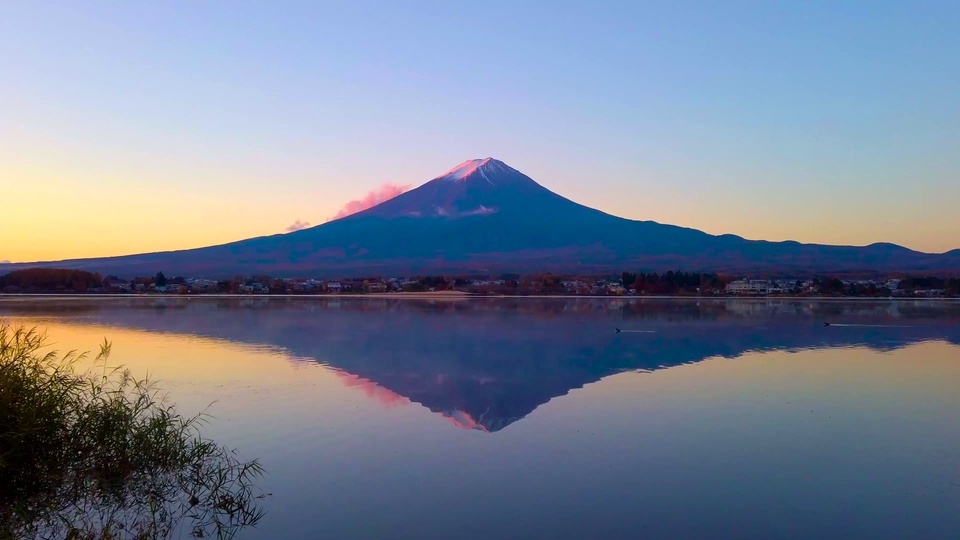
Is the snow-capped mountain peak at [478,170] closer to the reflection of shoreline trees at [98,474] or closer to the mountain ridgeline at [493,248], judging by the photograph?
the mountain ridgeline at [493,248]

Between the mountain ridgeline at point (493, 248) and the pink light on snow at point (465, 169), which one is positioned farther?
the pink light on snow at point (465, 169)

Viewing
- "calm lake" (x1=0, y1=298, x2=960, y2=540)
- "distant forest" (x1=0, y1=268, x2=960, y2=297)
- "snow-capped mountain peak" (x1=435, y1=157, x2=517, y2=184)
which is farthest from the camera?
"snow-capped mountain peak" (x1=435, y1=157, x2=517, y2=184)

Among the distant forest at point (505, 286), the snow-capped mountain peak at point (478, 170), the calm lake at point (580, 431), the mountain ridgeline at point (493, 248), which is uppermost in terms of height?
the snow-capped mountain peak at point (478, 170)

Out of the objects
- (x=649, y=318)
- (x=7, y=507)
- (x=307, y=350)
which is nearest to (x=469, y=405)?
(x=7, y=507)

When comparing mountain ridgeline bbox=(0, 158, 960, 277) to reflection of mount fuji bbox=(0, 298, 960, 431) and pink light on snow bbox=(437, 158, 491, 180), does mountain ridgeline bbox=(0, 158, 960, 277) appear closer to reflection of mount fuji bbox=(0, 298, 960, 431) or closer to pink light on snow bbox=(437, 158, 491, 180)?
pink light on snow bbox=(437, 158, 491, 180)

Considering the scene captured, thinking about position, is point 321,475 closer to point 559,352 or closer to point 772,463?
point 772,463

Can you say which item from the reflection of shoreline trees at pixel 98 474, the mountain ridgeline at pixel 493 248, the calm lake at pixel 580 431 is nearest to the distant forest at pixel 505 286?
the mountain ridgeline at pixel 493 248

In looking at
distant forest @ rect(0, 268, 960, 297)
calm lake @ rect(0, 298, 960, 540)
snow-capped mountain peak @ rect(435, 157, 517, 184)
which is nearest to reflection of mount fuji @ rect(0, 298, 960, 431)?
calm lake @ rect(0, 298, 960, 540)
